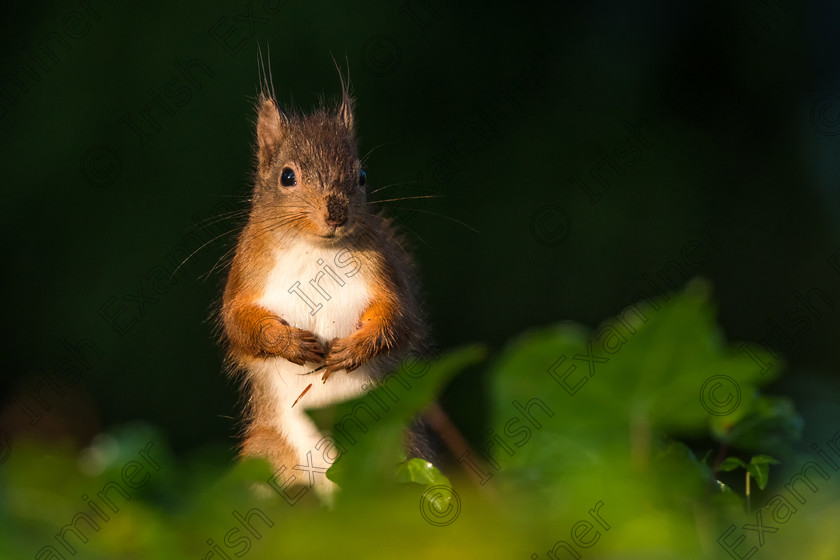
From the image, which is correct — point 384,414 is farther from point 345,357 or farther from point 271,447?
point 271,447

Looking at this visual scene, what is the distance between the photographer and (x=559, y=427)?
0.26 meters

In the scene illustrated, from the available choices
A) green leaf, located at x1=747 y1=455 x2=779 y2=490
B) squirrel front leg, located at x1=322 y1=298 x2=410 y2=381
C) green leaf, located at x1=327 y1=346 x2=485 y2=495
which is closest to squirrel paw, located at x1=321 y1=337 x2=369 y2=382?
squirrel front leg, located at x1=322 y1=298 x2=410 y2=381

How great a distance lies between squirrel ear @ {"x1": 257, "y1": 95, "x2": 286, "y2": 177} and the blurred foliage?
93 cm

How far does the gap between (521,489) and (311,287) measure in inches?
34.6

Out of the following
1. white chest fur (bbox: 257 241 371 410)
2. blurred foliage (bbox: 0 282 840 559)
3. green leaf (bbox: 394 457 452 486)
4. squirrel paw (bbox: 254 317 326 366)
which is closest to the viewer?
blurred foliage (bbox: 0 282 840 559)

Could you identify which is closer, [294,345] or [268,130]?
[294,345]

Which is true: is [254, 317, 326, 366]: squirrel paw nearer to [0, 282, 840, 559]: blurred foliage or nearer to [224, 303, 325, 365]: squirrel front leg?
[224, 303, 325, 365]: squirrel front leg

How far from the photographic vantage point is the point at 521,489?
0.25 meters

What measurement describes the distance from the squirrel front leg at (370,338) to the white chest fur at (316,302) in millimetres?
32

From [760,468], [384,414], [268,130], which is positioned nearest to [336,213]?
[268,130]

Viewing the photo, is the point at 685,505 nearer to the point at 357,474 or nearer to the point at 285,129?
the point at 357,474

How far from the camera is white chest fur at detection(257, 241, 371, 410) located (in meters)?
1.10

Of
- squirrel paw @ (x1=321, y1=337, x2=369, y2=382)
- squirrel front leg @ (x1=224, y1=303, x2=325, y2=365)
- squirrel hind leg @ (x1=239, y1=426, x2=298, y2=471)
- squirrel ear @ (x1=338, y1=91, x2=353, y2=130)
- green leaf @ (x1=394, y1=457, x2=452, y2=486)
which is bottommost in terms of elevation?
squirrel hind leg @ (x1=239, y1=426, x2=298, y2=471)

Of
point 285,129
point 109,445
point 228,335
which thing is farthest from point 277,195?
point 109,445
